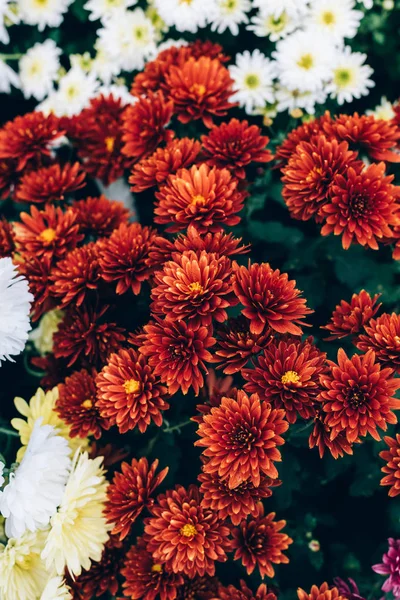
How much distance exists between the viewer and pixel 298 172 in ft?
3.41

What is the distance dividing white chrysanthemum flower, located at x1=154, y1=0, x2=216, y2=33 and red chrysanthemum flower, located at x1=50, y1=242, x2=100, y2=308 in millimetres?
768

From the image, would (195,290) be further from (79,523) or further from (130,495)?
(79,523)

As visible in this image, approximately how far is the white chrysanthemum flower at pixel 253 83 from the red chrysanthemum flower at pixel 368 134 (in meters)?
0.39

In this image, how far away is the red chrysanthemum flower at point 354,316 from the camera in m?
0.99

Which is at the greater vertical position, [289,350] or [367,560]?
[289,350]

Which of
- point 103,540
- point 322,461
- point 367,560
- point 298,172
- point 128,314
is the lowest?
point 367,560

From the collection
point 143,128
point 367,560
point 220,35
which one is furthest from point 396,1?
point 367,560

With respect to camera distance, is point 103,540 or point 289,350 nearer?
point 289,350

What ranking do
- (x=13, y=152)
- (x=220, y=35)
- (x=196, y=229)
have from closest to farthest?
(x=196, y=229), (x=13, y=152), (x=220, y=35)

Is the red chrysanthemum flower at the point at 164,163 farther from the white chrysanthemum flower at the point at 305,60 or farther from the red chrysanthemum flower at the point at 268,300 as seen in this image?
the white chrysanthemum flower at the point at 305,60

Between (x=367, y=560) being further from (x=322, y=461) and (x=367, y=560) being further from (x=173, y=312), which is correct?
(x=173, y=312)

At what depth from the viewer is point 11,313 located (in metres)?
0.97

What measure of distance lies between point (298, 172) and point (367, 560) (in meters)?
0.79

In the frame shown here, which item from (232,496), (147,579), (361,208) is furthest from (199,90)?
(147,579)
